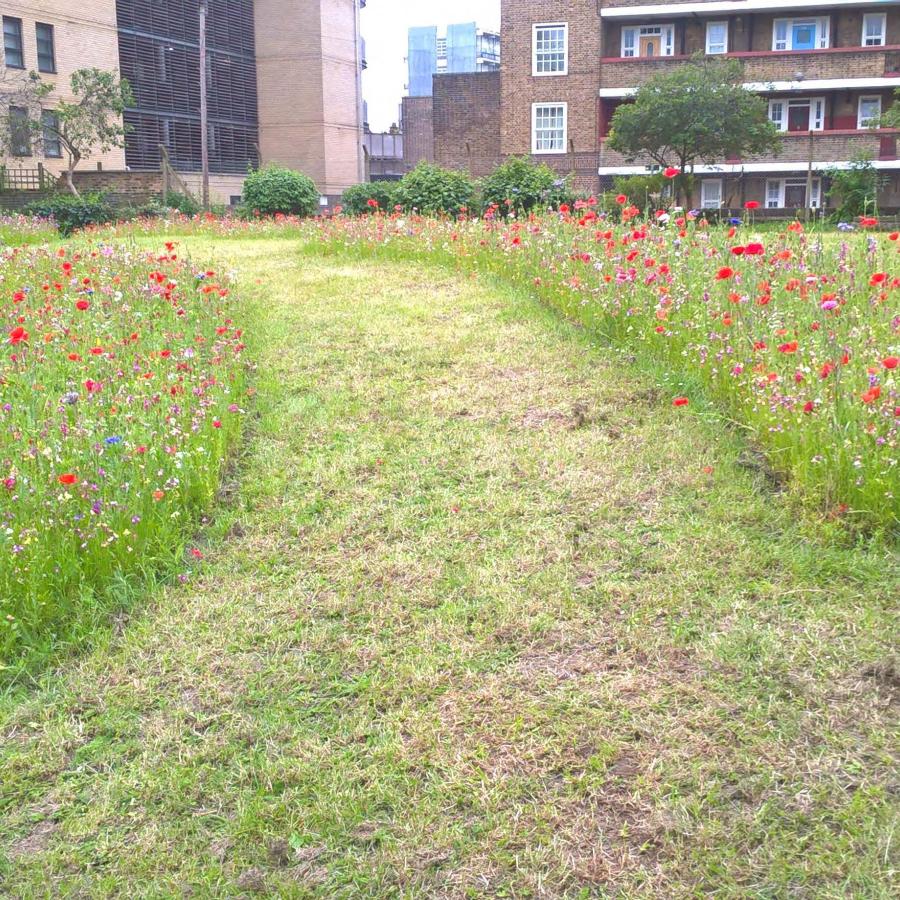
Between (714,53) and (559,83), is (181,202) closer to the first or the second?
(559,83)

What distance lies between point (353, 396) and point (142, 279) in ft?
12.3

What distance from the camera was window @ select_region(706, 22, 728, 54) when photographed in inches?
1458

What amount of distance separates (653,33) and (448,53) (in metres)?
34.7

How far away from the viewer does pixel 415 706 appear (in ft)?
10.6

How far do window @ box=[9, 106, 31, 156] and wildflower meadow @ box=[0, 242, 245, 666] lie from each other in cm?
2556

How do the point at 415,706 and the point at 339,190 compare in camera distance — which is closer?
the point at 415,706

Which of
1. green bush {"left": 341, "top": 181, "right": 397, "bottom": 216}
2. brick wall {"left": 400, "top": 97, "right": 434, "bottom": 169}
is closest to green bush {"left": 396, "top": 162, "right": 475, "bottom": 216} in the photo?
green bush {"left": 341, "top": 181, "right": 397, "bottom": 216}

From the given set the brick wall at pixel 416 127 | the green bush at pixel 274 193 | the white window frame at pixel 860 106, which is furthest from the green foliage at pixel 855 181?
the brick wall at pixel 416 127

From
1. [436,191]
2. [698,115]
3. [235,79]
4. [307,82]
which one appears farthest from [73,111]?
[698,115]

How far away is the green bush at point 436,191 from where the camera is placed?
18625 millimetres

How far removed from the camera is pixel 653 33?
37.3 metres

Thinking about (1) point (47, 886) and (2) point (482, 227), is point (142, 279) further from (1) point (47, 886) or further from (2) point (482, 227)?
(1) point (47, 886)

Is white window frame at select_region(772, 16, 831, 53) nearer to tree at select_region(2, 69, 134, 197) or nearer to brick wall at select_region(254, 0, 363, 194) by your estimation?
brick wall at select_region(254, 0, 363, 194)

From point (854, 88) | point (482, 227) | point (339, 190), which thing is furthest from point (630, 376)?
point (339, 190)
